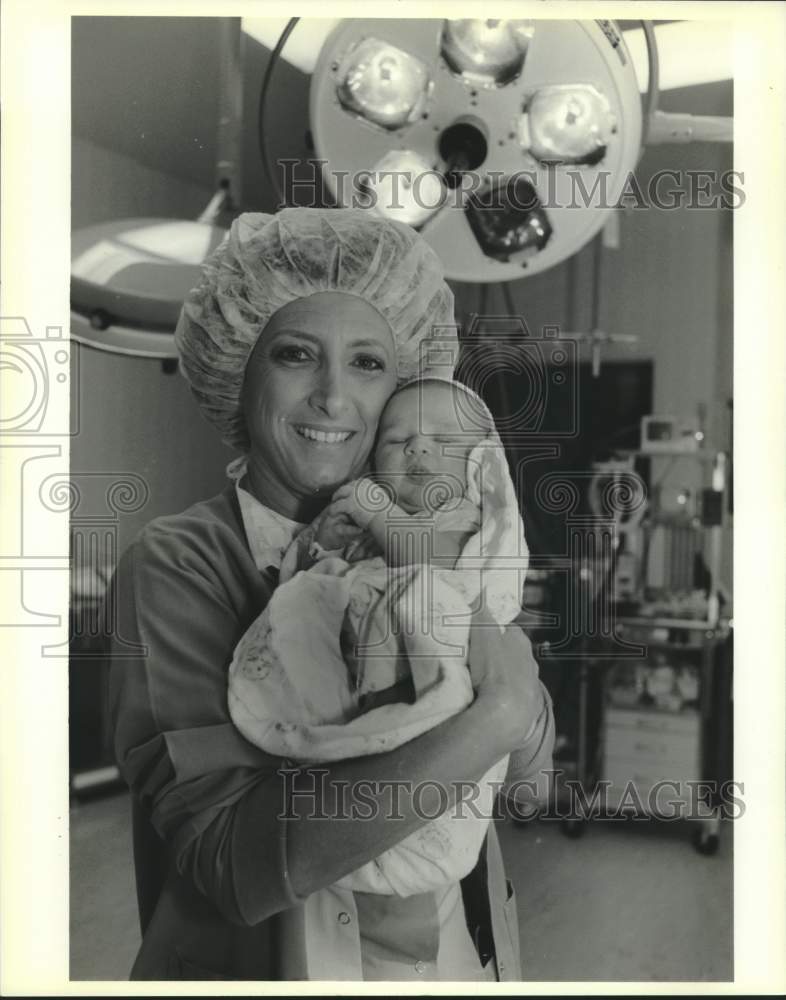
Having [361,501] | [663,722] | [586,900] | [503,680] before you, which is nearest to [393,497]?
[361,501]

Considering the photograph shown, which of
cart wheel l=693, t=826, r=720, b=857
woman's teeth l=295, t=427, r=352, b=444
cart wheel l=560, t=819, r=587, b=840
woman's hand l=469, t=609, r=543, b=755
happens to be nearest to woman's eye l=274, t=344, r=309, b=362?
woman's teeth l=295, t=427, r=352, b=444

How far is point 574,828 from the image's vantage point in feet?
4.89

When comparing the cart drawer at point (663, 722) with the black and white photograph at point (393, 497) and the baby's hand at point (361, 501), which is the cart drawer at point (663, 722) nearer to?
the black and white photograph at point (393, 497)

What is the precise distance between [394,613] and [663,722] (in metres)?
0.51

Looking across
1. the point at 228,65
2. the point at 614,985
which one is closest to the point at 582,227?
the point at 228,65

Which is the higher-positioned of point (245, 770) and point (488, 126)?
point (488, 126)

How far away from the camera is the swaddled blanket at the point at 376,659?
4.40 ft

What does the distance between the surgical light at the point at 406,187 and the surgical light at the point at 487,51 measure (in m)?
0.16

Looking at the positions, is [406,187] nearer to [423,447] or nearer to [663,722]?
[423,447]

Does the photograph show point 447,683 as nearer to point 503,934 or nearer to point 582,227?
point 503,934

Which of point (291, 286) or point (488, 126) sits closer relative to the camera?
point (291, 286)

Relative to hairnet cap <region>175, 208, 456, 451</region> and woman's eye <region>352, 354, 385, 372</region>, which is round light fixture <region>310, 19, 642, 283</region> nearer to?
hairnet cap <region>175, 208, 456, 451</region>

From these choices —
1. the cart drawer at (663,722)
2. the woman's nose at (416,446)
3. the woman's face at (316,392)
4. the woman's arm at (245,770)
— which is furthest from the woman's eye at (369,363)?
the cart drawer at (663,722)

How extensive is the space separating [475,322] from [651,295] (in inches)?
11.7
